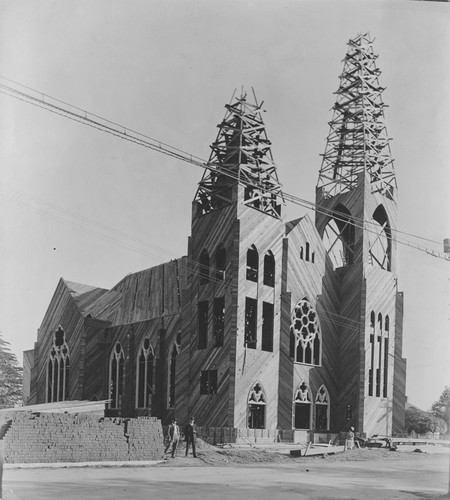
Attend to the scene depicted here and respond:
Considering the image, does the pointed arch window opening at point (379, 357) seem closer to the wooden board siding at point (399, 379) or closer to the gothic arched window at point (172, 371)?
the wooden board siding at point (399, 379)

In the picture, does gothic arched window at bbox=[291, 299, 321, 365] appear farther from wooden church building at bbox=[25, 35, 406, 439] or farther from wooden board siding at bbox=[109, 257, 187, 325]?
wooden board siding at bbox=[109, 257, 187, 325]

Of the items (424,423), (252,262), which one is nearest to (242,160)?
(252,262)

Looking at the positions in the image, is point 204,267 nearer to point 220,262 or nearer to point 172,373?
point 220,262

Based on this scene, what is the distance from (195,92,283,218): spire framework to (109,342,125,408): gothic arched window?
1210cm

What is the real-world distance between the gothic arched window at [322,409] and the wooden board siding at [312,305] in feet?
0.96

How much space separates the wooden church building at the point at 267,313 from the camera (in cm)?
3884

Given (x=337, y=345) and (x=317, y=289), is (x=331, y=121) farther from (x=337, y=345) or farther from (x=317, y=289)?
(x=337, y=345)

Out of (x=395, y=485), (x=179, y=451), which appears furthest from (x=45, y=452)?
(x=395, y=485)

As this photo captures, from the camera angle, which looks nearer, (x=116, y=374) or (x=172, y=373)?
(x=172, y=373)

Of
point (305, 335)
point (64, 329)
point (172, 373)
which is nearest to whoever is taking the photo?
point (305, 335)

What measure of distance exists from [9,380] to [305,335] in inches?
784

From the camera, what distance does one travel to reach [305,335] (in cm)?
4191

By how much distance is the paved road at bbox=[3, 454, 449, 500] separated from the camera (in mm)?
16641

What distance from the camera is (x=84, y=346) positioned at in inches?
1925
